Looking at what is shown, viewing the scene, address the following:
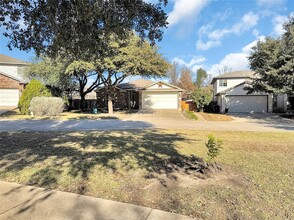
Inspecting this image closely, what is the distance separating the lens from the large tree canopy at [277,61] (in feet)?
67.7

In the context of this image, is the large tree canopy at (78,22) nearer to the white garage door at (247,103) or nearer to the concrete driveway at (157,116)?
the concrete driveway at (157,116)

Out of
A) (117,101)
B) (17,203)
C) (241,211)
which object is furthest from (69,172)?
(117,101)

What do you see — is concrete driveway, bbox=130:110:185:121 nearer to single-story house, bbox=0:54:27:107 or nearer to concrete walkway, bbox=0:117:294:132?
concrete walkway, bbox=0:117:294:132

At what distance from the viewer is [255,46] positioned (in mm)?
23016

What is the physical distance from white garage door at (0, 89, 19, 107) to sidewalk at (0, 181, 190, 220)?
97.4ft

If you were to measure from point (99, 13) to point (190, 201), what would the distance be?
4.00 metres

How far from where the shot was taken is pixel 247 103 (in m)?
31.7

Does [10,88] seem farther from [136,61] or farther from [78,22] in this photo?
[78,22]

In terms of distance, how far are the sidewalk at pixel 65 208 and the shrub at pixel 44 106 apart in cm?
1847

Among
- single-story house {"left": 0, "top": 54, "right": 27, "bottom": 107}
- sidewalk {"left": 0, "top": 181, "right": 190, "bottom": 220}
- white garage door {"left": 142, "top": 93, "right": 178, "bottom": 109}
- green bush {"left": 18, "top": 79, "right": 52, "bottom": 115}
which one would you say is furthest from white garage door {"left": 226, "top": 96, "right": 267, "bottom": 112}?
sidewalk {"left": 0, "top": 181, "right": 190, "bottom": 220}

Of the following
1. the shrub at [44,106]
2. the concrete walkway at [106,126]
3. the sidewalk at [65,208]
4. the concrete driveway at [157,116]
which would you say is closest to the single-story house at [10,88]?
the shrub at [44,106]

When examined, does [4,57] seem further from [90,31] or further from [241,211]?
[241,211]

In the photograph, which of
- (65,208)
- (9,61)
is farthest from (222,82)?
(65,208)

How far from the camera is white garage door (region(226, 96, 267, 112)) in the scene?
31.2 metres
